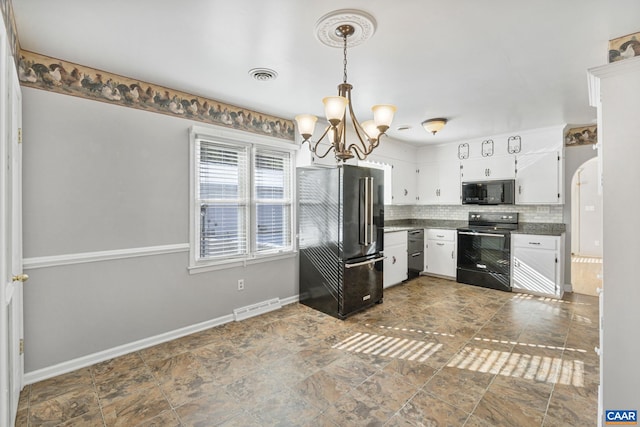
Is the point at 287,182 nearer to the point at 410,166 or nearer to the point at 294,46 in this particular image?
the point at 294,46

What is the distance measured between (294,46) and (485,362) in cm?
294

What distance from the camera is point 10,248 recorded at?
1687mm

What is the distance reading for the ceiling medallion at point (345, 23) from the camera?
1.83 meters

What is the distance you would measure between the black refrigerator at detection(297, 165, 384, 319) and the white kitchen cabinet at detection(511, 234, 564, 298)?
2.21 m

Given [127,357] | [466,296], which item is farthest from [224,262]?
[466,296]

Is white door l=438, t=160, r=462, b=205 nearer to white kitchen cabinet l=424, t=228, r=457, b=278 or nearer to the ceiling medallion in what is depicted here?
white kitchen cabinet l=424, t=228, r=457, b=278

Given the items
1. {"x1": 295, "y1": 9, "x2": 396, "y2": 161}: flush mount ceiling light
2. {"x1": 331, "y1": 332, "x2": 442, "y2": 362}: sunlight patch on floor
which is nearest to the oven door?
{"x1": 331, "y1": 332, "x2": 442, "y2": 362}: sunlight patch on floor

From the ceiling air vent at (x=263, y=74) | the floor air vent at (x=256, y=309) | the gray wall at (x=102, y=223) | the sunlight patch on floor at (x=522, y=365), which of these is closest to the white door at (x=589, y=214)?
the sunlight patch on floor at (x=522, y=365)

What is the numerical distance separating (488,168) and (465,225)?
1.11 meters

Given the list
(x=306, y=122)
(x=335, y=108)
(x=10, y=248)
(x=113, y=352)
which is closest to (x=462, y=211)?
(x=306, y=122)

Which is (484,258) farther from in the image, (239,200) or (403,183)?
(239,200)

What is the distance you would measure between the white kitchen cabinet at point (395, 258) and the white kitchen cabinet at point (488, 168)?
1.59 m

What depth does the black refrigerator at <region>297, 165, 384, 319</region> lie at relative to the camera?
3.55m

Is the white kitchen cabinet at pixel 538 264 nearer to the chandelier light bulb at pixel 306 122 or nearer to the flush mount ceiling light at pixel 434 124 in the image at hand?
the flush mount ceiling light at pixel 434 124
